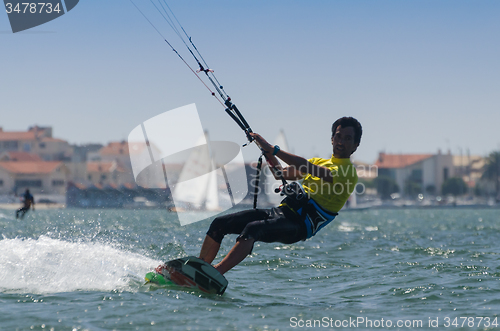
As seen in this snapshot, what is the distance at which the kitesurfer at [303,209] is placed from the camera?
205 inches

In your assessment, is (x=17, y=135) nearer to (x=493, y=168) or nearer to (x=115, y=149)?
(x=115, y=149)

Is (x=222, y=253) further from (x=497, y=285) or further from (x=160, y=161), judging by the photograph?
(x=160, y=161)

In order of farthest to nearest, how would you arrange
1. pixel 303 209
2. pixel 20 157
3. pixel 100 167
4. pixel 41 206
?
pixel 100 167, pixel 20 157, pixel 41 206, pixel 303 209

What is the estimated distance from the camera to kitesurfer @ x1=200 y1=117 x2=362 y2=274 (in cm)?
521

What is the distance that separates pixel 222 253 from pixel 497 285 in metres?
4.21

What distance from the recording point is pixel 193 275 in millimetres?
5340

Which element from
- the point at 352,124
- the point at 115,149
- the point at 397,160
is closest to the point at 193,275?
the point at 352,124

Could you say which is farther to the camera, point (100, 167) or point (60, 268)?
point (100, 167)

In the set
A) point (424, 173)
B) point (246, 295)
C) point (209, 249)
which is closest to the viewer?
point (209, 249)

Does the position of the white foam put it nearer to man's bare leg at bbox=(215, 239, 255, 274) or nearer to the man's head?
man's bare leg at bbox=(215, 239, 255, 274)

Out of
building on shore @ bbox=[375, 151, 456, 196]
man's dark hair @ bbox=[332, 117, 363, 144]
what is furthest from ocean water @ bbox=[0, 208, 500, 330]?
building on shore @ bbox=[375, 151, 456, 196]

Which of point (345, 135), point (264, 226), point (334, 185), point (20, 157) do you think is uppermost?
point (20, 157)

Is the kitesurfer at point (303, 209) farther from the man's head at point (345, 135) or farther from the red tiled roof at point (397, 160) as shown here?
the red tiled roof at point (397, 160)

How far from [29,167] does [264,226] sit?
80090mm
